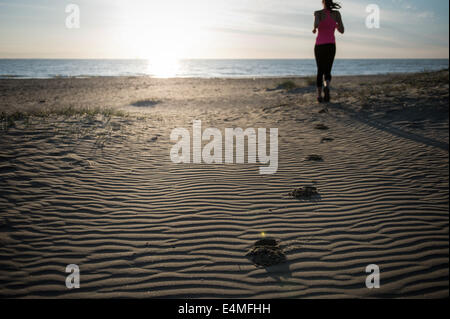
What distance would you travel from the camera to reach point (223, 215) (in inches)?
155

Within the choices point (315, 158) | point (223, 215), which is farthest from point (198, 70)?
point (223, 215)

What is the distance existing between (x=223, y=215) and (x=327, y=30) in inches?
244

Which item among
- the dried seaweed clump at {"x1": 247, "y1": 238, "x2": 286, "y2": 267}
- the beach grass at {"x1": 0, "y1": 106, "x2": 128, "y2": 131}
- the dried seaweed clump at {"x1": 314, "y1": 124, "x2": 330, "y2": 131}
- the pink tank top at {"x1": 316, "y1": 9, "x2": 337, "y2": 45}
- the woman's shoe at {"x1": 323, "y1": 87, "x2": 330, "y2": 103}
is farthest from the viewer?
the woman's shoe at {"x1": 323, "y1": 87, "x2": 330, "y2": 103}

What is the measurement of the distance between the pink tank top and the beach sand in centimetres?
253

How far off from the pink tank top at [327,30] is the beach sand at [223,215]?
8.30 feet

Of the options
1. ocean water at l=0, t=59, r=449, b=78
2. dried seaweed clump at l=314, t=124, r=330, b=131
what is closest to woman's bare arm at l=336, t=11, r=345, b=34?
dried seaweed clump at l=314, t=124, r=330, b=131

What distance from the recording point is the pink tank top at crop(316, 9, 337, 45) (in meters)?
7.27

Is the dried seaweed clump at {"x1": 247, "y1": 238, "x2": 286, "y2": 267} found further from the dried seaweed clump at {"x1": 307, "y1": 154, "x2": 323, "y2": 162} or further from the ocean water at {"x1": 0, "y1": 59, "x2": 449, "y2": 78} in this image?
the ocean water at {"x1": 0, "y1": 59, "x2": 449, "y2": 78}

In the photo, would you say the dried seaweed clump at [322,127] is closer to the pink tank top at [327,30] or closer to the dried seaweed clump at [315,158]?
the dried seaweed clump at [315,158]

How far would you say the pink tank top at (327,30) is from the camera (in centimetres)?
727

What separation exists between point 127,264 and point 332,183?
11.2 ft

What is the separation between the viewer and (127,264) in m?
2.99

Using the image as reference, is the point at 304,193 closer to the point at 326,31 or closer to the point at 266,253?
the point at 266,253

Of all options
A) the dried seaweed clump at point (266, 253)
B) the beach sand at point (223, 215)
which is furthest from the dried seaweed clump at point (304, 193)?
the dried seaweed clump at point (266, 253)
